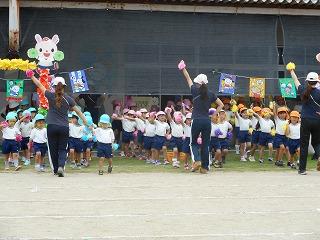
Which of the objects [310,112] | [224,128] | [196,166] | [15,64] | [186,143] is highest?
[15,64]

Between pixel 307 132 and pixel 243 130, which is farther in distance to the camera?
pixel 243 130

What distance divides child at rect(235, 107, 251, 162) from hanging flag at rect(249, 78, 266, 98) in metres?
0.89

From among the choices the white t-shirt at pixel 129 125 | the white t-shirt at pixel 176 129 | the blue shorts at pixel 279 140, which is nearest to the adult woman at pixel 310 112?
the blue shorts at pixel 279 140

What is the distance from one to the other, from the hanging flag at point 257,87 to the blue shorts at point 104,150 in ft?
18.1

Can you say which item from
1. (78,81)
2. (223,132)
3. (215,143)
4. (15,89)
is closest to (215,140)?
(215,143)

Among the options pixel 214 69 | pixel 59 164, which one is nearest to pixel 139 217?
pixel 59 164

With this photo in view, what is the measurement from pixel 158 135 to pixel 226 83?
8.91 feet

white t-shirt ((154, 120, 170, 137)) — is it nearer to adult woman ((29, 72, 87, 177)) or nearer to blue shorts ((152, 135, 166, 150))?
blue shorts ((152, 135, 166, 150))

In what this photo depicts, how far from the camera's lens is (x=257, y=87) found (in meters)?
17.8

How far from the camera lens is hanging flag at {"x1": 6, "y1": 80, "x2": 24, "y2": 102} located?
16.1 metres

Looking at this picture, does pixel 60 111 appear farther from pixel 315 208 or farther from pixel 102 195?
pixel 315 208

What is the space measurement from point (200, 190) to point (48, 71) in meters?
7.17

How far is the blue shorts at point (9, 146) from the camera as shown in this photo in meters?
14.7

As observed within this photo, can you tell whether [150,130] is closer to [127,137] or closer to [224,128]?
[127,137]
